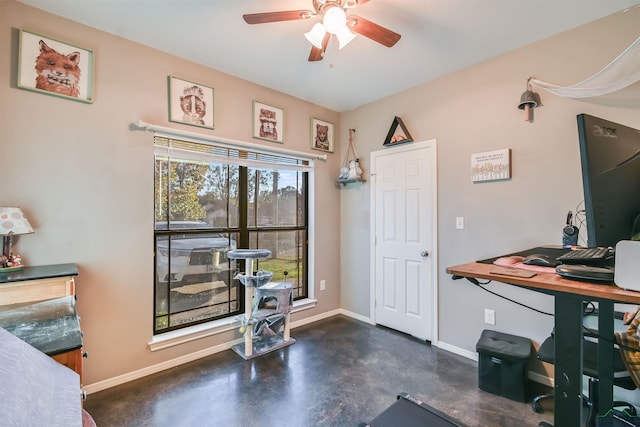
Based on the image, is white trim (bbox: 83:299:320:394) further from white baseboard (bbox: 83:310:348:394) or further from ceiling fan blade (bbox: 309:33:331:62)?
ceiling fan blade (bbox: 309:33:331:62)

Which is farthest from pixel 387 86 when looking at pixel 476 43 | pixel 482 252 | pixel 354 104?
pixel 482 252

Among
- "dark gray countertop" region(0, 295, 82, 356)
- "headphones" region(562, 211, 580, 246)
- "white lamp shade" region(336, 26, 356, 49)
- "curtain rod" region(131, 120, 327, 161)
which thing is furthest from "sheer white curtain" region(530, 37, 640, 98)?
"dark gray countertop" region(0, 295, 82, 356)

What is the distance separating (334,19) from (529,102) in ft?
5.50

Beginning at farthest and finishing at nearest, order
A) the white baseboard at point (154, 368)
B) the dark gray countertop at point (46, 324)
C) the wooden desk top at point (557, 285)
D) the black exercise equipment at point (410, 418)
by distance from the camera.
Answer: the white baseboard at point (154, 368) → the black exercise equipment at point (410, 418) → the dark gray countertop at point (46, 324) → the wooden desk top at point (557, 285)

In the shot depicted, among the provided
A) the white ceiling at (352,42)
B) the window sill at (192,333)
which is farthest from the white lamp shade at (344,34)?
the window sill at (192,333)

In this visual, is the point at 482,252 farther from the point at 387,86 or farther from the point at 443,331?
the point at 387,86

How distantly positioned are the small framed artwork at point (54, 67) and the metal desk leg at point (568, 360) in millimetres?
2973

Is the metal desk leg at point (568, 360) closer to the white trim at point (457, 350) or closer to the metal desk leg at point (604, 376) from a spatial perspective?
the metal desk leg at point (604, 376)

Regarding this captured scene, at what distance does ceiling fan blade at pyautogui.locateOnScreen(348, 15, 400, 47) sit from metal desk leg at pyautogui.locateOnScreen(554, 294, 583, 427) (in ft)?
5.36

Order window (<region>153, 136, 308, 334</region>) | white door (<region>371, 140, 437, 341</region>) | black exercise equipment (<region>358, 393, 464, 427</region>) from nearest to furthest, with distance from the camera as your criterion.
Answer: black exercise equipment (<region>358, 393, 464, 427</region>)
window (<region>153, 136, 308, 334</region>)
white door (<region>371, 140, 437, 341</region>)

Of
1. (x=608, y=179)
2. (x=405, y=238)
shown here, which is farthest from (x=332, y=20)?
(x=405, y=238)

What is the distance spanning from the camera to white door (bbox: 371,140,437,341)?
9.54ft

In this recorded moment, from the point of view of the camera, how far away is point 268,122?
122 inches

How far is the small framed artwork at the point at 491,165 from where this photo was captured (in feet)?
7.86
